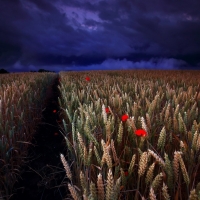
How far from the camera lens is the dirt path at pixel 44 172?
2.27 metres

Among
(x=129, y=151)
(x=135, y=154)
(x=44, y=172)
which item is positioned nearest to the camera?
(x=135, y=154)

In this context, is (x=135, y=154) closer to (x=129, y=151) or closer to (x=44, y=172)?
(x=129, y=151)

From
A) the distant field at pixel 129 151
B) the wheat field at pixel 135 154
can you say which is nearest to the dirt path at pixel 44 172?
the distant field at pixel 129 151

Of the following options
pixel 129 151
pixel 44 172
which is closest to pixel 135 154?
pixel 129 151

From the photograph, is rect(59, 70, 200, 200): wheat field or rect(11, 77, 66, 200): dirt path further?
rect(11, 77, 66, 200): dirt path

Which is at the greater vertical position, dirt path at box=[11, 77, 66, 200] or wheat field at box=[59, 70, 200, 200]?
wheat field at box=[59, 70, 200, 200]

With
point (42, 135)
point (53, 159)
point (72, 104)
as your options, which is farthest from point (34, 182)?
point (42, 135)

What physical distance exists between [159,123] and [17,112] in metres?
1.84

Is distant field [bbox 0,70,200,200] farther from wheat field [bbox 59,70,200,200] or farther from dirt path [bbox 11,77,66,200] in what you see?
dirt path [bbox 11,77,66,200]

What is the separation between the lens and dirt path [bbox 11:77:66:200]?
2.27 m

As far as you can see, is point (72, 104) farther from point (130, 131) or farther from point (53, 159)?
point (130, 131)

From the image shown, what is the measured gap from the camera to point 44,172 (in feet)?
8.79

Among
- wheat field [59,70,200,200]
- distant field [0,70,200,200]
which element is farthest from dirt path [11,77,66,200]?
wheat field [59,70,200,200]

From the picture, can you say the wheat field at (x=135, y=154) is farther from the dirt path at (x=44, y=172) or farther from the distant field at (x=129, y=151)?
the dirt path at (x=44, y=172)
